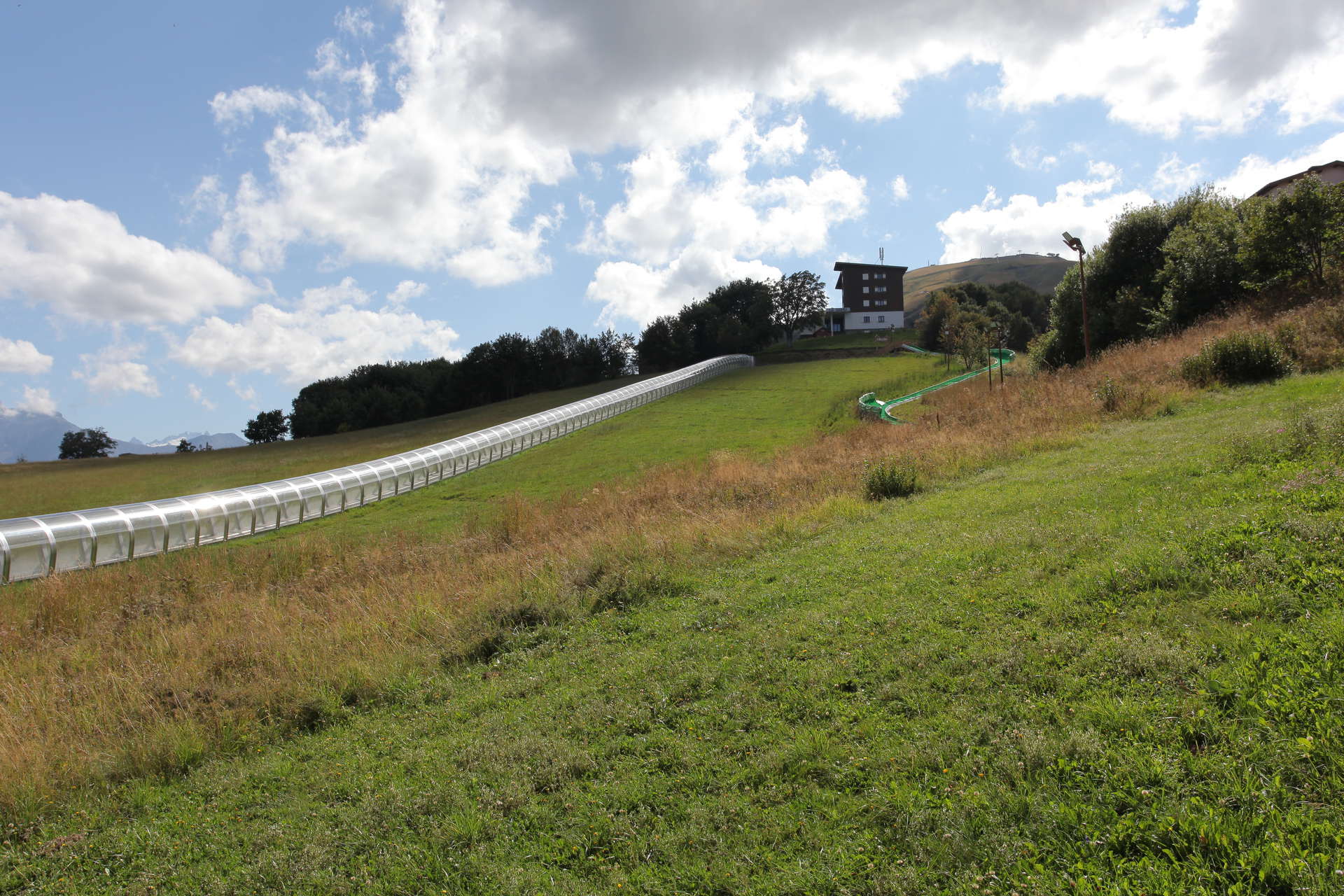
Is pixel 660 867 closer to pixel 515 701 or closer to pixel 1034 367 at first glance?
pixel 515 701

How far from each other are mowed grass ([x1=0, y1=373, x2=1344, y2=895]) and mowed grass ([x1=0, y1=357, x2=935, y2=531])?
721 inches

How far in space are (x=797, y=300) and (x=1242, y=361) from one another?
92.3 m

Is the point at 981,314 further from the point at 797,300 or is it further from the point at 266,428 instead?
the point at 266,428

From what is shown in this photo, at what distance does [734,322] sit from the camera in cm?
9906

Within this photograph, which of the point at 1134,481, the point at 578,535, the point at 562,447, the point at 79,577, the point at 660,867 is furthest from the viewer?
the point at 562,447

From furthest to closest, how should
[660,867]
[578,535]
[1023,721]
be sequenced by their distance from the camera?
1. [578,535]
2. [1023,721]
3. [660,867]

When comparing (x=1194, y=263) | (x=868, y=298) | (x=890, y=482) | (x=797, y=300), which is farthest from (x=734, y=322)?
(x=890, y=482)

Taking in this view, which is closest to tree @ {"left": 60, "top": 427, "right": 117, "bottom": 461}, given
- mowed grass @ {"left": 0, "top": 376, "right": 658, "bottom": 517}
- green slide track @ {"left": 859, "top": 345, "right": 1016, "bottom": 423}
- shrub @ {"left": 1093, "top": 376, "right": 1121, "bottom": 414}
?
mowed grass @ {"left": 0, "top": 376, "right": 658, "bottom": 517}

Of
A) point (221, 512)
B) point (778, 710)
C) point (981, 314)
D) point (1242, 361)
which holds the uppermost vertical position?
point (981, 314)

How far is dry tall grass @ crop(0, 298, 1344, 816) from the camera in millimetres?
7930

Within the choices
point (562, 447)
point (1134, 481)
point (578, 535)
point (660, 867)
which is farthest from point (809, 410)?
point (660, 867)

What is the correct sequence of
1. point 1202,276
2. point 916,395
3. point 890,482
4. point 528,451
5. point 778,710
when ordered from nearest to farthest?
1. point 778,710
2. point 890,482
3. point 1202,276
4. point 916,395
5. point 528,451

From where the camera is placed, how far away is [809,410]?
4412 centimetres

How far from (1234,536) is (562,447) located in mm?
36976
